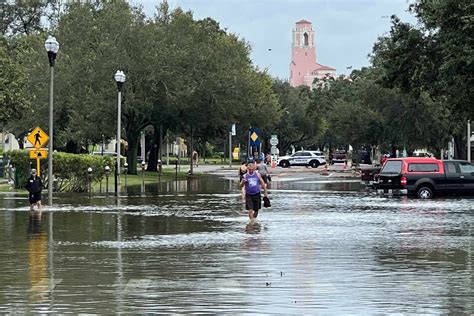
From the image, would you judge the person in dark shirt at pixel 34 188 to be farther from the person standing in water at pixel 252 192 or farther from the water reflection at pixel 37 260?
the person standing in water at pixel 252 192

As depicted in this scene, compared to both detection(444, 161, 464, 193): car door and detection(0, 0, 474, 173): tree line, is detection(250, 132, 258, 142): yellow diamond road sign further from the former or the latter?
detection(444, 161, 464, 193): car door

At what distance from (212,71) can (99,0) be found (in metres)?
11.3

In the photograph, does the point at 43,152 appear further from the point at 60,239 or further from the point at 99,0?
the point at 99,0

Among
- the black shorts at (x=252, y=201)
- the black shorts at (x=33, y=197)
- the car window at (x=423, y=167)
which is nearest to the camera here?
the black shorts at (x=252, y=201)

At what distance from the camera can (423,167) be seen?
129 ft

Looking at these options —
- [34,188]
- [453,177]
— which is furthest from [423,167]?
[34,188]

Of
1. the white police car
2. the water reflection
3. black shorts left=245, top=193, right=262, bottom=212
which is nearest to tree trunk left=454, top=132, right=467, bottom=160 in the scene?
the white police car

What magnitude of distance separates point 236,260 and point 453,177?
961 inches

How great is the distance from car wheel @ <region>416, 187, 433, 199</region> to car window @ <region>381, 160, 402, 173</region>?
117 centimetres

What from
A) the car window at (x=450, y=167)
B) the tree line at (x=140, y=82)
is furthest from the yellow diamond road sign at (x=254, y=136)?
the car window at (x=450, y=167)

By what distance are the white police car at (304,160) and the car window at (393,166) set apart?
2361 inches

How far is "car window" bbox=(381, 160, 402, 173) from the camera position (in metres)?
39.2

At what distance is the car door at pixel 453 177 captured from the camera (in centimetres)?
3975

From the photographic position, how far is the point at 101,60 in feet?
197
